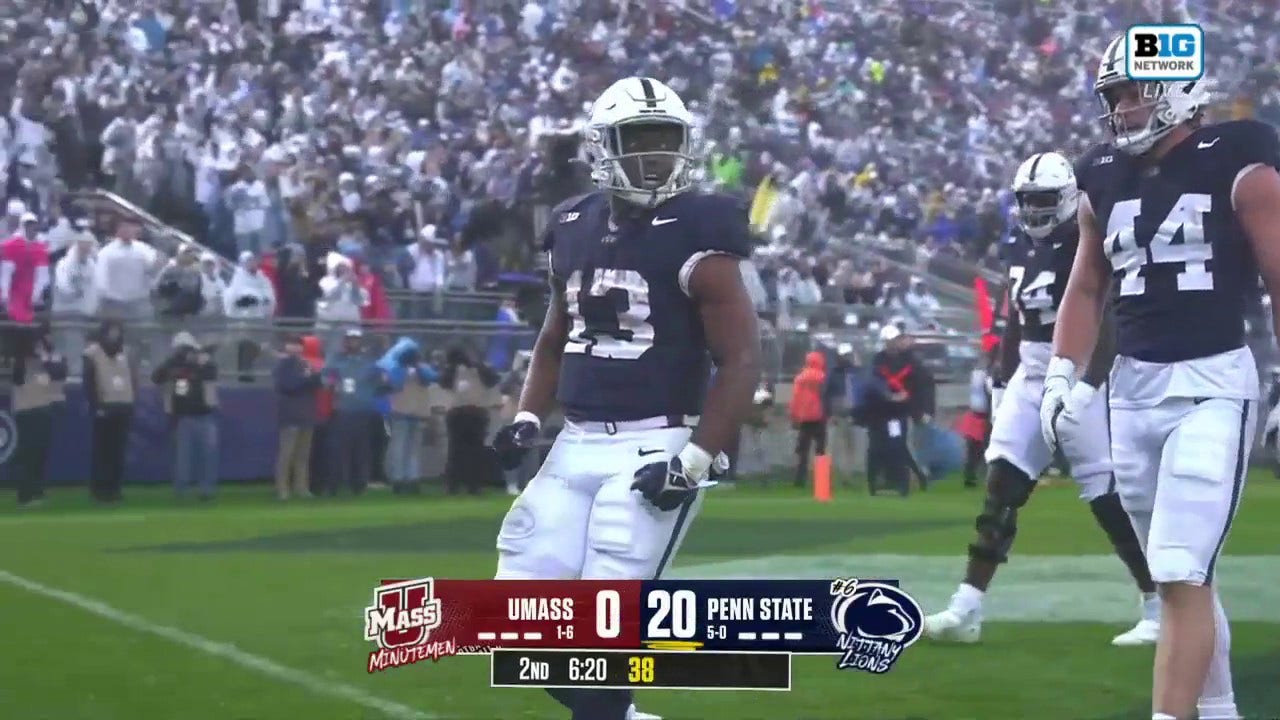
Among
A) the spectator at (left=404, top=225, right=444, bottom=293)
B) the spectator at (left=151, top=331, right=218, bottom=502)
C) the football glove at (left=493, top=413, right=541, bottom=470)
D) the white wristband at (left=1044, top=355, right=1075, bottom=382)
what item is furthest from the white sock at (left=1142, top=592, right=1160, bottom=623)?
the spectator at (left=404, top=225, right=444, bottom=293)

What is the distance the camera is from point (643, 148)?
5230mm

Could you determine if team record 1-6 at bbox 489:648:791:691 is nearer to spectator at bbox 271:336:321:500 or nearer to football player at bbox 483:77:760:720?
football player at bbox 483:77:760:720

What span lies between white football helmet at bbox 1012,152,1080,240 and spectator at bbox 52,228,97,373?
1038 cm

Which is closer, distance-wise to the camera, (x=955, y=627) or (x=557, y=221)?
(x=557, y=221)

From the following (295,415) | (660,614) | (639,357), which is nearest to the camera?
(660,614)

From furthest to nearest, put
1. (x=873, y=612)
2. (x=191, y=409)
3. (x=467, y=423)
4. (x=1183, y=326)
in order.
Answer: (x=467, y=423) < (x=191, y=409) < (x=1183, y=326) < (x=873, y=612)

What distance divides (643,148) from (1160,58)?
4.88 ft

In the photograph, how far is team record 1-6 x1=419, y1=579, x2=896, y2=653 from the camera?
15.0 ft

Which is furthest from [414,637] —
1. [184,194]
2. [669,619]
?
[184,194]

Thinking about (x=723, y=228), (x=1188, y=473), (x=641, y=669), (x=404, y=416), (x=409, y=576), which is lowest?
(x=409, y=576)

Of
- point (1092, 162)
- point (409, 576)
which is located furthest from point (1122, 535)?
point (409, 576)

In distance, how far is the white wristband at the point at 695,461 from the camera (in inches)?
194

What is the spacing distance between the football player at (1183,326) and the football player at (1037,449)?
2500mm

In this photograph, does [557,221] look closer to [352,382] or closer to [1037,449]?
[1037,449]
